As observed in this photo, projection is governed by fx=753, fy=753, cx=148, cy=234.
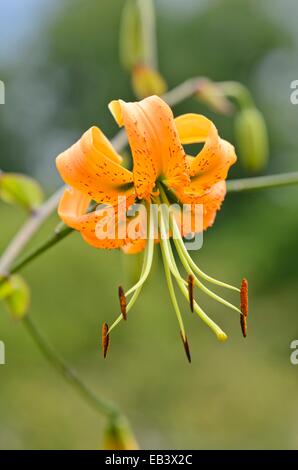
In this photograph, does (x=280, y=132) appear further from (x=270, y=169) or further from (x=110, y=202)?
(x=110, y=202)

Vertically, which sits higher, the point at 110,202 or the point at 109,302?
the point at 110,202

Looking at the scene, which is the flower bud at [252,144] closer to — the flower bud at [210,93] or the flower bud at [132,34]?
the flower bud at [210,93]

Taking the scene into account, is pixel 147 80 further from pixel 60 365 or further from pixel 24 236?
pixel 60 365

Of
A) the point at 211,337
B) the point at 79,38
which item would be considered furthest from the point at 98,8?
the point at 211,337

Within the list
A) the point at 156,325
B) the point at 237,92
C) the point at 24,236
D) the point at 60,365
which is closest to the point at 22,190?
the point at 24,236

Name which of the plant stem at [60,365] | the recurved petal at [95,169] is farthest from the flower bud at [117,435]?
the recurved petal at [95,169]

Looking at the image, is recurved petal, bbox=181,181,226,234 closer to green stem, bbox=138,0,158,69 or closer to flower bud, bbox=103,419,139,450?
flower bud, bbox=103,419,139,450

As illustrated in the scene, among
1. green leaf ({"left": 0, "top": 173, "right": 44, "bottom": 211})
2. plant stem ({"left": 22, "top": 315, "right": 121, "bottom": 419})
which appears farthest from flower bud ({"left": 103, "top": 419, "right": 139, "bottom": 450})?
green leaf ({"left": 0, "top": 173, "right": 44, "bottom": 211})
